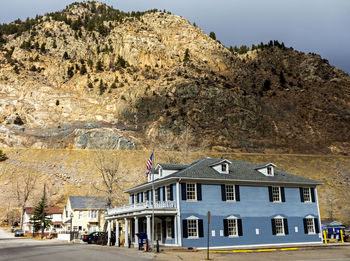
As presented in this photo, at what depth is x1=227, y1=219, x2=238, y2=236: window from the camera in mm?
29978

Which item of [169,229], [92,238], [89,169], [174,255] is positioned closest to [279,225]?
[169,229]

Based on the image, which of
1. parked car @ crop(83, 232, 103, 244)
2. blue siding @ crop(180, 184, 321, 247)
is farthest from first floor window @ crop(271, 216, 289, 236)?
parked car @ crop(83, 232, 103, 244)

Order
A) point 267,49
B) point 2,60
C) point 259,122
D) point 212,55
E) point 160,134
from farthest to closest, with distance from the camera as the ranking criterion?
point 267,49 → point 212,55 → point 2,60 → point 259,122 → point 160,134

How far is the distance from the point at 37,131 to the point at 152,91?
36.8 meters

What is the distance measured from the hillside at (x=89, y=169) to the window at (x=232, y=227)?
33798mm

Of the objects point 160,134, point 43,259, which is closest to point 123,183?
point 160,134

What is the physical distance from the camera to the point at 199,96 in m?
108

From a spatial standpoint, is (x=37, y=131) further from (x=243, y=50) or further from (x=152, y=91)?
(x=243, y=50)

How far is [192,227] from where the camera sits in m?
28.4

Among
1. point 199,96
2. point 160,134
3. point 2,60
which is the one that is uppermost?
point 2,60

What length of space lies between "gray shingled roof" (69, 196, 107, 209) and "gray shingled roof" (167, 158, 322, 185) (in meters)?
31.9

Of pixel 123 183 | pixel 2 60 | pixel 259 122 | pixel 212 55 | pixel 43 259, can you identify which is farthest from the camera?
pixel 212 55

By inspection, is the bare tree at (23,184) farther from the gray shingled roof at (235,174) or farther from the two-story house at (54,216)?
the gray shingled roof at (235,174)

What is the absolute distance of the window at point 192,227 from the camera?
28247 mm
